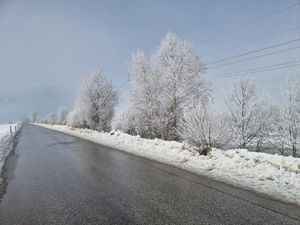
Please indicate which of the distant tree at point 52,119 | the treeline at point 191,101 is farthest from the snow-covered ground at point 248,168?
the distant tree at point 52,119

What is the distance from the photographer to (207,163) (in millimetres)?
11297

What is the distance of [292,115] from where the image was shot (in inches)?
1150

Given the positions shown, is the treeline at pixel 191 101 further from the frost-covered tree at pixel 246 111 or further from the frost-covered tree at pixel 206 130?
the frost-covered tree at pixel 206 130

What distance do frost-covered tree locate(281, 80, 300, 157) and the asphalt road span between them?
73.0ft

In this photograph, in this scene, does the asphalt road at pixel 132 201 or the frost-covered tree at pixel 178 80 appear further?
the frost-covered tree at pixel 178 80

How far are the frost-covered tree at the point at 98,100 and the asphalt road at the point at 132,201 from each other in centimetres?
3175

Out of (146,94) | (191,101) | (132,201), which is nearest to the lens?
(132,201)

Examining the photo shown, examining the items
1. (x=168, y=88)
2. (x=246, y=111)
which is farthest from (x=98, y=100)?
(x=246, y=111)

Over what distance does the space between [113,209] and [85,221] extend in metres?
0.77

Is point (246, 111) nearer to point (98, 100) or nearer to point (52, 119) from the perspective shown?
point (98, 100)

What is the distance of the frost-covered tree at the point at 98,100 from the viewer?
42.3 meters

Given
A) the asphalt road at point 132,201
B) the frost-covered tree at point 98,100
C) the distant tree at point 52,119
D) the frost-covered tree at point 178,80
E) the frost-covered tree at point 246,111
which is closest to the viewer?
the asphalt road at point 132,201

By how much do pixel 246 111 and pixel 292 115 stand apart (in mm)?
4610

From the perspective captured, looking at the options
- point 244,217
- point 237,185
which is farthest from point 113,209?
point 237,185
